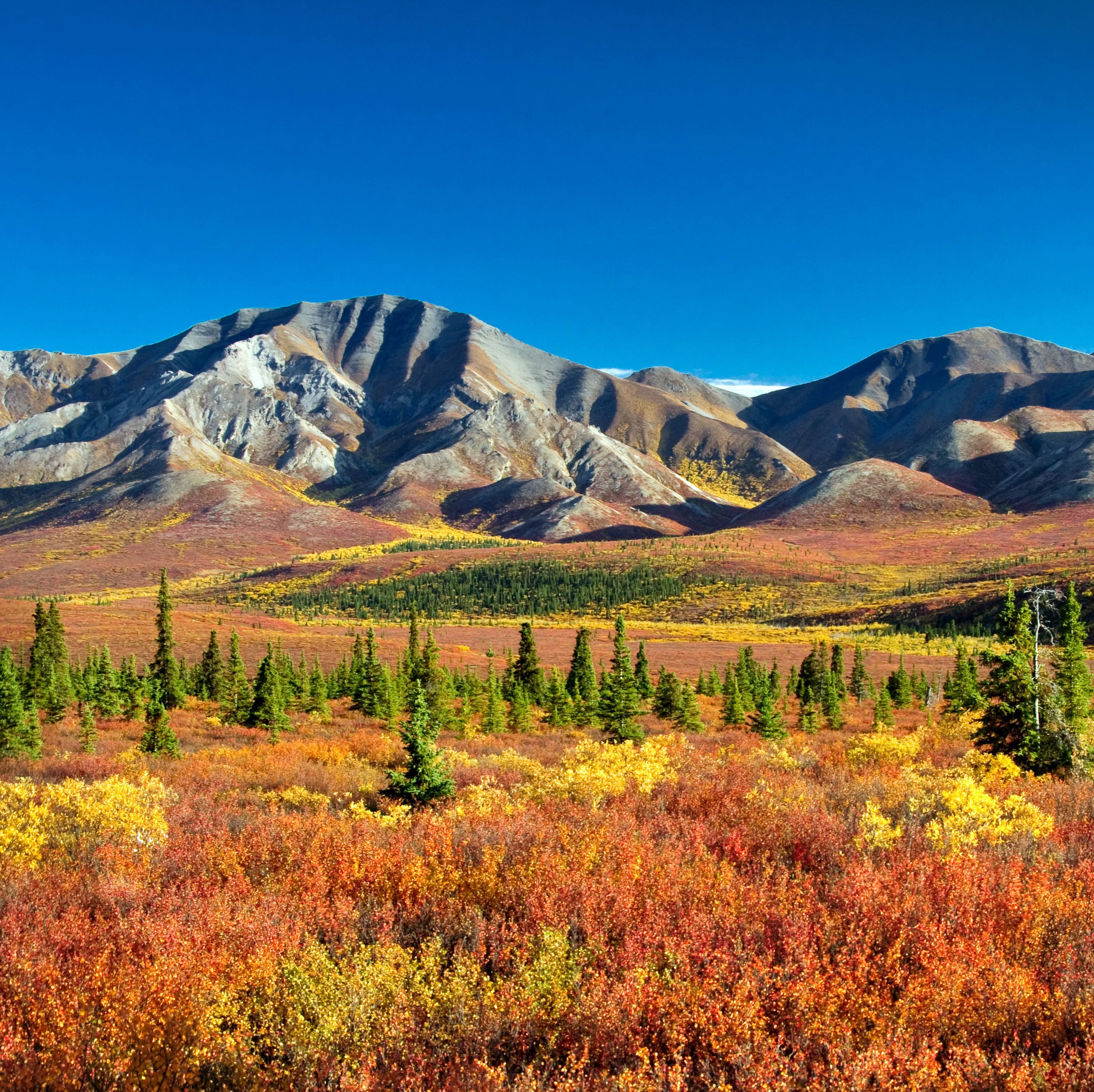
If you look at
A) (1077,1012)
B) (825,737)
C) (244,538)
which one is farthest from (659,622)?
(244,538)

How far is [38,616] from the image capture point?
39156 mm

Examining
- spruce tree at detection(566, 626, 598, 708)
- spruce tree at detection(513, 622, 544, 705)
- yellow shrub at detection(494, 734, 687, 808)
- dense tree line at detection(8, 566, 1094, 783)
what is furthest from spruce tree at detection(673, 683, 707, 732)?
yellow shrub at detection(494, 734, 687, 808)

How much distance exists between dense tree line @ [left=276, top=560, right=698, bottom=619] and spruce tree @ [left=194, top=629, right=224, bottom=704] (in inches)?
2874

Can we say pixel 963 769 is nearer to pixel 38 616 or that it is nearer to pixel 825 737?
pixel 825 737

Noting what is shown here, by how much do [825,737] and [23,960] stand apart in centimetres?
2797

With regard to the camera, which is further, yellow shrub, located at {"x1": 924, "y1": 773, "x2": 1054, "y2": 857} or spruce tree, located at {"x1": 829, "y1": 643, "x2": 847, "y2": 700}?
spruce tree, located at {"x1": 829, "y1": 643, "x2": 847, "y2": 700}

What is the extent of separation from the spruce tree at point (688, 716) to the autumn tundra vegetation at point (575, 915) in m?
16.4

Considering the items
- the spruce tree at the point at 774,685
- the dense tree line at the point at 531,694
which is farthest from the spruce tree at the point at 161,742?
the spruce tree at the point at 774,685

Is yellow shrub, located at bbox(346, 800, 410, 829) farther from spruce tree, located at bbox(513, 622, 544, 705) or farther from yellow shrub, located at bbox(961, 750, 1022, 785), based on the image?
spruce tree, located at bbox(513, 622, 544, 705)

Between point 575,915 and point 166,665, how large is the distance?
3673 cm

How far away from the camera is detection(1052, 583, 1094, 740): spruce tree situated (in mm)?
14711

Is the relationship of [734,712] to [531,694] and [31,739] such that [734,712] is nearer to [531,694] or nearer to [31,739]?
[531,694]

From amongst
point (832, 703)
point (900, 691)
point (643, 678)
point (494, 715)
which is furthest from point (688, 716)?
point (900, 691)

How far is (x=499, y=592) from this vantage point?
445 ft
